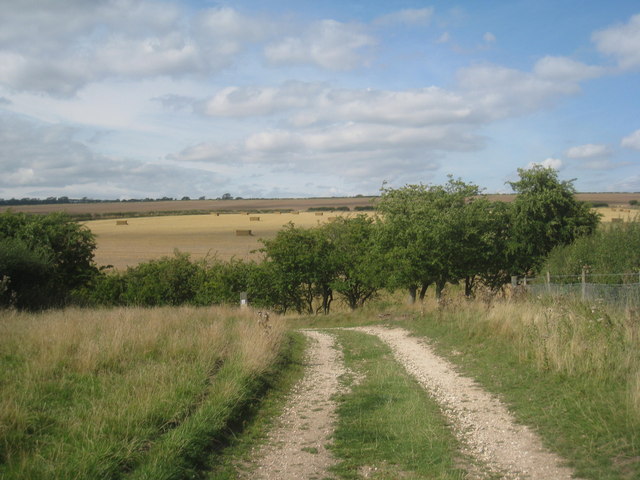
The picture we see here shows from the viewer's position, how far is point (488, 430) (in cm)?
733

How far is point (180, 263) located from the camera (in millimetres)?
38594

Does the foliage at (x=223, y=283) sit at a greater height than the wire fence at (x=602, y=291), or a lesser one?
lesser

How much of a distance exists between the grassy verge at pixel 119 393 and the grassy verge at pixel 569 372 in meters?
4.06

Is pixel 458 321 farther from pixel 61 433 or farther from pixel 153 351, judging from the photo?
pixel 61 433

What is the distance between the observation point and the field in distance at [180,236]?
5661cm

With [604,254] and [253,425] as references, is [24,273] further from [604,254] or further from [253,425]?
[604,254]

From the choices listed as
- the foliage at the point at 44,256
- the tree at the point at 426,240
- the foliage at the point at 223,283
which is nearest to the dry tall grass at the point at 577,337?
the tree at the point at 426,240

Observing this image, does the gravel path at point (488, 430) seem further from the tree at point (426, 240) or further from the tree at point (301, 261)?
the tree at point (301, 261)

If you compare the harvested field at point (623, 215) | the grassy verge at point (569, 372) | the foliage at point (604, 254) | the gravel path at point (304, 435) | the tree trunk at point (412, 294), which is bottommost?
the tree trunk at point (412, 294)

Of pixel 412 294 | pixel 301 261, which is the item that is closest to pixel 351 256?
pixel 301 261

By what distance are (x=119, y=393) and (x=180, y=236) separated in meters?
69.0

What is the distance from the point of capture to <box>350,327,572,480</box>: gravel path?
6.01 meters

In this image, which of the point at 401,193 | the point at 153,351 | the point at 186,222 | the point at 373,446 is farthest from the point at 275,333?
the point at 186,222

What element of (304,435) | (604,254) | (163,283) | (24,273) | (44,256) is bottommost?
(163,283)
